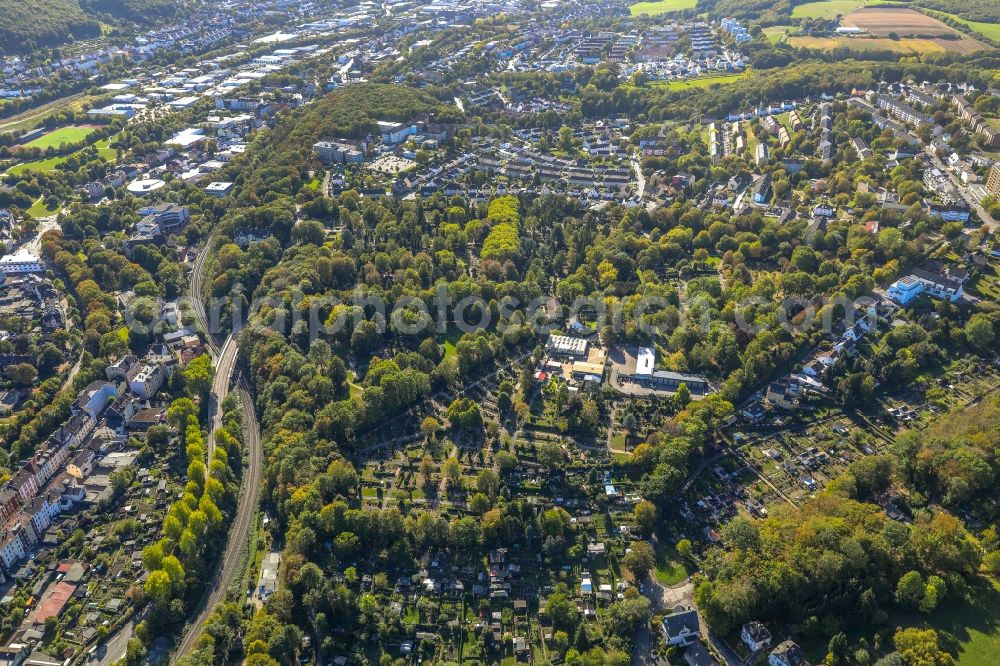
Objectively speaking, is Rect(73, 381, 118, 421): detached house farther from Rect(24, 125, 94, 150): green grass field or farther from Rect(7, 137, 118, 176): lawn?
Rect(24, 125, 94, 150): green grass field

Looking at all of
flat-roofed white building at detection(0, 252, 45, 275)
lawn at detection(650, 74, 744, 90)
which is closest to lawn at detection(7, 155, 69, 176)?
flat-roofed white building at detection(0, 252, 45, 275)

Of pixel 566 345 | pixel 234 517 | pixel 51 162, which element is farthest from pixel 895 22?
pixel 234 517

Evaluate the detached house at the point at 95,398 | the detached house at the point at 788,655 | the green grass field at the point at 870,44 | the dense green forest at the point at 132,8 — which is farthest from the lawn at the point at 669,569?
the dense green forest at the point at 132,8

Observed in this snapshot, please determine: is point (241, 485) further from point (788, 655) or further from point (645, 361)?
point (788, 655)

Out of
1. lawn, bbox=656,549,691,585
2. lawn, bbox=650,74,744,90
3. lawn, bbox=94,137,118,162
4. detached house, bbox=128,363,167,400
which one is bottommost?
lawn, bbox=656,549,691,585

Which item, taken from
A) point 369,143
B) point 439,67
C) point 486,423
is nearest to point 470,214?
point 369,143
